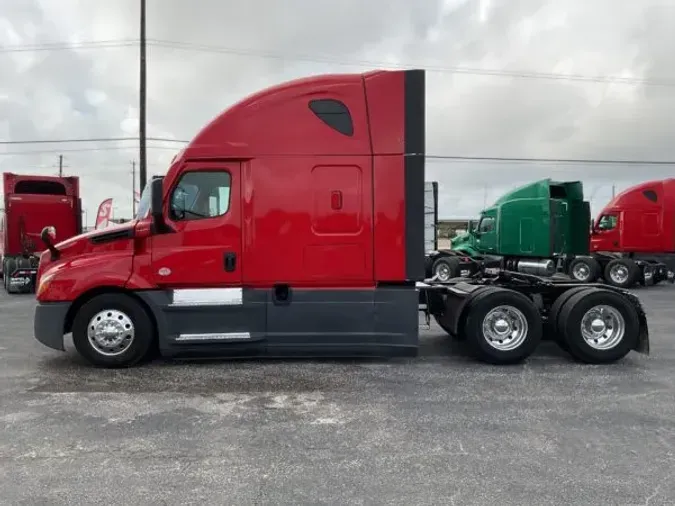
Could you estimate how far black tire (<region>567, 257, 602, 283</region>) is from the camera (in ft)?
55.8

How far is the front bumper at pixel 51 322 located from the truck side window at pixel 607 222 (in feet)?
57.9

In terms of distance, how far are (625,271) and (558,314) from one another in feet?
40.5

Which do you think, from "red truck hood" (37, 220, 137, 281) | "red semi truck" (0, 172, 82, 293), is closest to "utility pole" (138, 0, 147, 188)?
"red semi truck" (0, 172, 82, 293)

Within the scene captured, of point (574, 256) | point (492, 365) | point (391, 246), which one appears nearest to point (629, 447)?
point (492, 365)

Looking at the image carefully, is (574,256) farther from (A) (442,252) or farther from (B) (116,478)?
(B) (116,478)

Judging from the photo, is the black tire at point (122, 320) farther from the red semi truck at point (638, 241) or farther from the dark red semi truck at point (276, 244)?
the red semi truck at point (638, 241)

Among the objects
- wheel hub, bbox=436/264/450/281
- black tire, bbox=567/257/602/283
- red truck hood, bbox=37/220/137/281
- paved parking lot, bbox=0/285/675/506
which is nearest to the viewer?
paved parking lot, bbox=0/285/675/506

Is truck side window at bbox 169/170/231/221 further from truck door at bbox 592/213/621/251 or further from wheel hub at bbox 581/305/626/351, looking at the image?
truck door at bbox 592/213/621/251

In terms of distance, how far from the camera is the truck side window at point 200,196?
6.15m

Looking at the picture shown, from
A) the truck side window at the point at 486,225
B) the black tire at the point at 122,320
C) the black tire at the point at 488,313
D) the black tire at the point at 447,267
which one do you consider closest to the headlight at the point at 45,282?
the black tire at the point at 122,320

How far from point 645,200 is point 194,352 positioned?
661 inches

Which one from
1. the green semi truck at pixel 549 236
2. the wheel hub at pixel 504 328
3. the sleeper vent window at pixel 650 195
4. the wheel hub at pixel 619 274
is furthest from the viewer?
the sleeper vent window at pixel 650 195

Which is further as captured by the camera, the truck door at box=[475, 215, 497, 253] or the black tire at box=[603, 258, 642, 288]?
the truck door at box=[475, 215, 497, 253]

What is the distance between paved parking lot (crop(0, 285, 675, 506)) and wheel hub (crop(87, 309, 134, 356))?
1.10 feet
